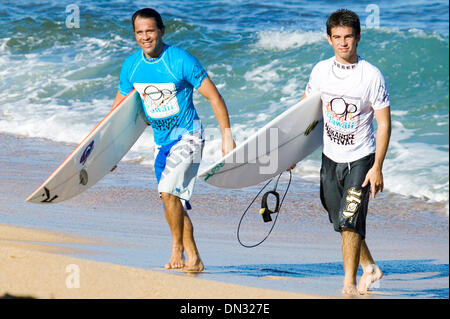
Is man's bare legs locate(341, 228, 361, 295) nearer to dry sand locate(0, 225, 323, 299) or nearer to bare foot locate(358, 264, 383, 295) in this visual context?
bare foot locate(358, 264, 383, 295)

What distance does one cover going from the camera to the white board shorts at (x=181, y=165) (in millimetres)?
5117

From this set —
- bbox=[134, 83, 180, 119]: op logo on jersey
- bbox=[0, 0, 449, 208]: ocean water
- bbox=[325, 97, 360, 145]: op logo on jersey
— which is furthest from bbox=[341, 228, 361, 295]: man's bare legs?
bbox=[0, 0, 449, 208]: ocean water

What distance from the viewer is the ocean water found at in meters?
10.6

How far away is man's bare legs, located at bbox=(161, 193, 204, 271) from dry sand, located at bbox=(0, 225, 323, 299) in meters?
0.84

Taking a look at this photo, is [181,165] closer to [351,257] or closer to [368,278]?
[351,257]

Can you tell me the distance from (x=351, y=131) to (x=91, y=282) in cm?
168

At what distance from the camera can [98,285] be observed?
4.02 meters

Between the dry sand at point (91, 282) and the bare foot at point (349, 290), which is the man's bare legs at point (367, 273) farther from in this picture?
the dry sand at point (91, 282)

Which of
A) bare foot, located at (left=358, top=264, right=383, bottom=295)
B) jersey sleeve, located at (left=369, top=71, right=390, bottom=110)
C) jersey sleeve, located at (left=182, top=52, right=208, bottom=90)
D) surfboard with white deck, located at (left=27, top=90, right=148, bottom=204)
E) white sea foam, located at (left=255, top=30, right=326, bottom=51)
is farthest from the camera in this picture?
white sea foam, located at (left=255, top=30, right=326, bottom=51)

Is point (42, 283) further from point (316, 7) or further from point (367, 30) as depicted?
point (316, 7)

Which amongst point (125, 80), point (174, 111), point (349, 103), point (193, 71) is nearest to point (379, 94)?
point (349, 103)

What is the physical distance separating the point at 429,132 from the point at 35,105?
6.26 metres

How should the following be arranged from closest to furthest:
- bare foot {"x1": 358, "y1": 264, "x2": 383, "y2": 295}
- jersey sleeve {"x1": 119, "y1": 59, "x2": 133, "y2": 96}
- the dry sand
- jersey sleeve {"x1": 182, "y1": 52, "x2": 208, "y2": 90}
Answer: the dry sand → bare foot {"x1": 358, "y1": 264, "x2": 383, "y2": 295} → jersey sleeve {"x1": 182, "y1": 52, "x2": 208, "y2": 90} → jersey sleeve {"x1": 119, "y1": 59, "x2": 133, "y2": 96}

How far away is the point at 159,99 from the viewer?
5160 mm
